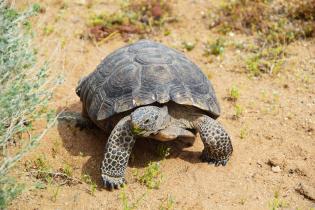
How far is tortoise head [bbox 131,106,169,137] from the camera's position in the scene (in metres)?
4.82

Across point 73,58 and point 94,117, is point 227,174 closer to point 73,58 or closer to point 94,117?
point 94,117

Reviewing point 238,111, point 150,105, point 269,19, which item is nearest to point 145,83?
point 150,105

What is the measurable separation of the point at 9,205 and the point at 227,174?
7.51 feet

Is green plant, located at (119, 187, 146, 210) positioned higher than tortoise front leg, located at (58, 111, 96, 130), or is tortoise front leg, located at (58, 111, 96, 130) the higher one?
green plant, located at (119, 187, 146, 210)

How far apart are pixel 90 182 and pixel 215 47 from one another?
3.55 meters

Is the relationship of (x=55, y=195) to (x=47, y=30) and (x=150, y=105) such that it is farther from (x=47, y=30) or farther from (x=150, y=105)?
(x=47, y=30)

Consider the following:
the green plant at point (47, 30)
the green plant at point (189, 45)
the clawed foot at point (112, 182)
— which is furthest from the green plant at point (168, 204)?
the green plant at point (47, 30)

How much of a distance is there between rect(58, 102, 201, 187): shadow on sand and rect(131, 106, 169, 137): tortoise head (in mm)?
599

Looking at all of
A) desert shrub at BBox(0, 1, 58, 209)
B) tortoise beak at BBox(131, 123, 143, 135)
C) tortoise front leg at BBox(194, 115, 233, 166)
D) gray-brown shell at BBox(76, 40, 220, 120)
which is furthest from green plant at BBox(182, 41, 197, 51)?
tortoise beak at BBox(131, 123, 143, 135)

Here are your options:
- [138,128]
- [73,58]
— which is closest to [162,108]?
[138,128]

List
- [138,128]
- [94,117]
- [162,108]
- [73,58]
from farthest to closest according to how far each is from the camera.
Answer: [73,58] < [94,117] < [162,108] < [138,128]

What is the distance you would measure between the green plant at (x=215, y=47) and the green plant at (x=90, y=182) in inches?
136

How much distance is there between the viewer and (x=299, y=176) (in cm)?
525

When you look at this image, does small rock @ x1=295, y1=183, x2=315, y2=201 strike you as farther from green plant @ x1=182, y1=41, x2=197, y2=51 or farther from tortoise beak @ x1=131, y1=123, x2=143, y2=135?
green plant @ x1=182, y1=41, x2=197, y2=51
